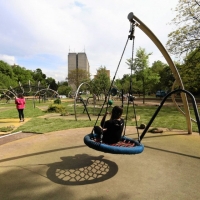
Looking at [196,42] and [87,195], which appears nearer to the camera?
[87,195]

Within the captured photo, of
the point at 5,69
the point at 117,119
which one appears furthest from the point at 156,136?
the point at 5,69

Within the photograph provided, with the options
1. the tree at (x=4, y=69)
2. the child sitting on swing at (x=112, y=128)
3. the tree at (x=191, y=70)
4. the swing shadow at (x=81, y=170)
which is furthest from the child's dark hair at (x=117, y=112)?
the tree at (x=4, y=69)

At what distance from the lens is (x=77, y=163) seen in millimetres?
4445

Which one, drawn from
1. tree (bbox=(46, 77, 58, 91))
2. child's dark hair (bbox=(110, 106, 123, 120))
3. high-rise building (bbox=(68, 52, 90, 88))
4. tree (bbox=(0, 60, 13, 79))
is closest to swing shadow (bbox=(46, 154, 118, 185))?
child's dark hair (bbox=(110, 106, 123, 120))

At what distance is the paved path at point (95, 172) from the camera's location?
315 cm

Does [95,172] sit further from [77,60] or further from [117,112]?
[77,60]

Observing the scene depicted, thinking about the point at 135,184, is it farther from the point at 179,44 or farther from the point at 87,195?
the point at 179,44

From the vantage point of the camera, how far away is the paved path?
10.3 ft

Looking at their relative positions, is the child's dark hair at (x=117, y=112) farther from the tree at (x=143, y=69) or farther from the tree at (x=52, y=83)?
the tree at (x=52, y=83)

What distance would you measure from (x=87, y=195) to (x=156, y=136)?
4.59 m

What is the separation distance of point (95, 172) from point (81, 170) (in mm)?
315

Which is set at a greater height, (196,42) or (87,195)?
(196,42)

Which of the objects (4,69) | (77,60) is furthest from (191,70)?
(77,60)

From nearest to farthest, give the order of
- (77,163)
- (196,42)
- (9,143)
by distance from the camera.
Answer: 1. (77,163)
2. (9,143)
3. (196,42)
